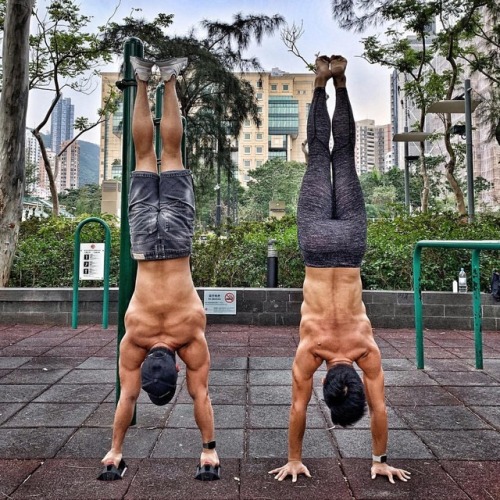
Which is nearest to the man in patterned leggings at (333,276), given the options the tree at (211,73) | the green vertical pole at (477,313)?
the green vertical pole at (477,313)

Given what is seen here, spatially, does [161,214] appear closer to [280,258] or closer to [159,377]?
[159,377]

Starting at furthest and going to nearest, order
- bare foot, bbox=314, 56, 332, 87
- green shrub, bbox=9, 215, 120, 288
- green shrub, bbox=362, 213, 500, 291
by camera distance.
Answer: green shrub, bbox=9, 215, 120, 288, green shrub, bbox=362, 213, 500, 291, bare foot, bbox=314, 56, 332, 87

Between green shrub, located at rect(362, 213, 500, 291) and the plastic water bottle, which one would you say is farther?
green shrub, located at rect(362, 213, 500, 291)

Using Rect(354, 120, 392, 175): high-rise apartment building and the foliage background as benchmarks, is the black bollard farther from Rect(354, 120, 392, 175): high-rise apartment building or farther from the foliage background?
Rect(354, 120, 392, 175): high-rise apartment building

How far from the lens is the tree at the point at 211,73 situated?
1433 centimetres

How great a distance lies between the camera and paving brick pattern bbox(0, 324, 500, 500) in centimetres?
229

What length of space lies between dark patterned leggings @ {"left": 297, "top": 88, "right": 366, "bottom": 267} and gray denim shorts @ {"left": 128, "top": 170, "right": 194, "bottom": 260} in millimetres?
619

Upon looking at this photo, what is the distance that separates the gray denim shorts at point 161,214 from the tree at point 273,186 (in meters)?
41.1

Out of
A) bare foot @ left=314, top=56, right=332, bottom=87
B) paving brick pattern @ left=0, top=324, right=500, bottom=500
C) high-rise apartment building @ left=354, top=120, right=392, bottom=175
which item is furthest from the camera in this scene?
high-rise apartment building @ left=354, top=120, right=392, bottom=175

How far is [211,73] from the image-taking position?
48.8 ft

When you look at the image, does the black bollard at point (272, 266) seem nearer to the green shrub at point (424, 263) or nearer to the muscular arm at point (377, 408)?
the green shrub at point (424, 263)

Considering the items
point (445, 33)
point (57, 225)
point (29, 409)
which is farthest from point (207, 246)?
point (445, 33)

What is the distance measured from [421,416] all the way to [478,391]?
2.70 feet

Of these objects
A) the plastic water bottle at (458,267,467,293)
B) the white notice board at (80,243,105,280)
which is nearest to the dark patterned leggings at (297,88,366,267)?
the plastic water bottle at (458,267,467,293)
